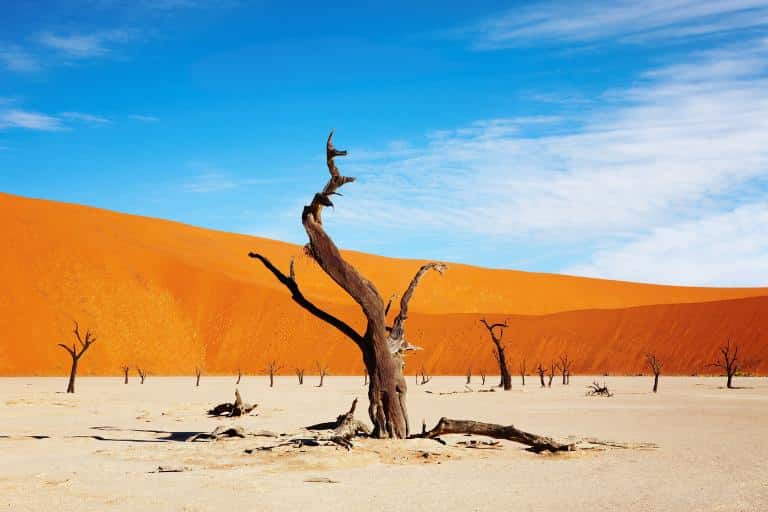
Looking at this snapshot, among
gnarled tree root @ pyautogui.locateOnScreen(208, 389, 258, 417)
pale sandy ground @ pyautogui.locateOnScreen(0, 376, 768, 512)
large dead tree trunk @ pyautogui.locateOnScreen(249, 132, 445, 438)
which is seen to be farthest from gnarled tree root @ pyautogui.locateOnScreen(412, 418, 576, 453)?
gnarled tree root @ pyautogui.locateOnScreen(208, 389, 258, 417)

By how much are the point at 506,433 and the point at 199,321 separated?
227 ft

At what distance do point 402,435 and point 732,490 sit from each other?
20.1 feet

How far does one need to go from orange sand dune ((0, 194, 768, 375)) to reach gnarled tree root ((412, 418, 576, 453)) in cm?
5358

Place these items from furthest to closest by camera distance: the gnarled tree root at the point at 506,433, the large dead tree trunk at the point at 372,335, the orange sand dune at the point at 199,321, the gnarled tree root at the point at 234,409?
the orange sand dune at the point at 199,321 → the gnarled tree root at the point at 234,409 → the large dead tree trunk at the point at 372,335 → the gnarled tree root at the point at 506,433

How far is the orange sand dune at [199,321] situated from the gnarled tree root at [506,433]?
176ft

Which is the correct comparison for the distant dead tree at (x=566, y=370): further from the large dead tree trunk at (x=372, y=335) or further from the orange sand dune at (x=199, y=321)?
the large dead tree trunk at (x=372, y=335)

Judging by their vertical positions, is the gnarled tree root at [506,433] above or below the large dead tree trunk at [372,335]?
below

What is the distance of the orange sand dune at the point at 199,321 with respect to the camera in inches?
2660

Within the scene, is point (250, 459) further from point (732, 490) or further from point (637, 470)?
point (732, 490)

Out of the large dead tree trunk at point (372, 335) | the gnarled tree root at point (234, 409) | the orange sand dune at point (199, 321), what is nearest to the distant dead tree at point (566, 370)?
the orange sand dune at point (199, 321)

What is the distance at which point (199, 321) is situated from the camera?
3159 inches

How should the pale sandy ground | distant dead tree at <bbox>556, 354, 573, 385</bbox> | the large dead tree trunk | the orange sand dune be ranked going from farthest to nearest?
the orange sand dune → distant dead tree at <bbox>556, 354, 573, 385</bbox> → the large dead tree trunk → the pale sandy ground

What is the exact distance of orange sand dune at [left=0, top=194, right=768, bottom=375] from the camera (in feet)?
222

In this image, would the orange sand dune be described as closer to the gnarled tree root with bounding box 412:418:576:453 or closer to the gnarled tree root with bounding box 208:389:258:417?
the gnarled tree root with bounding box 208:389:258:417
